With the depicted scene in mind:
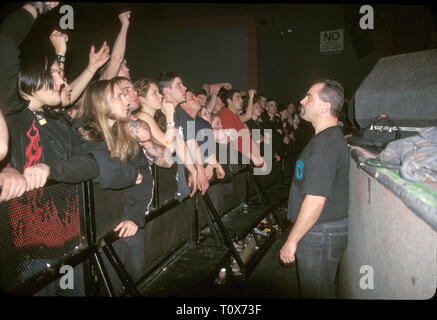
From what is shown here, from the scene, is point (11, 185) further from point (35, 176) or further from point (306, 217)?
point (306, 217)

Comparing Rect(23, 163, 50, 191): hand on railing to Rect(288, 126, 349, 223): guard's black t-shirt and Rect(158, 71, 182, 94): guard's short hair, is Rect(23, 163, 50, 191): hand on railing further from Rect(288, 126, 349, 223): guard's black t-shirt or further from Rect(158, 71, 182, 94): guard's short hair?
Rect(158, 71, 182, 94): guard's short hair

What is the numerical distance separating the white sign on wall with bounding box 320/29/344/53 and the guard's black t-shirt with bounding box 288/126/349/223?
7657mm

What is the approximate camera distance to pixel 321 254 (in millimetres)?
2098

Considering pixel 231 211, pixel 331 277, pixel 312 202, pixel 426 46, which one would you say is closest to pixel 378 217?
pixel 312 202

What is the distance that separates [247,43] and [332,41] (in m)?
2.54

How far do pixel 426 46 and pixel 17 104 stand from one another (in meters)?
7.22

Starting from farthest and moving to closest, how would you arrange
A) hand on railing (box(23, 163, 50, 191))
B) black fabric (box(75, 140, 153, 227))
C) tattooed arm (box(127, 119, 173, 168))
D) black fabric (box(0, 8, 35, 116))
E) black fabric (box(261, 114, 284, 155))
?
1. black fabric (box(261, 114, 284, 155))
2. tattooed arm (box(127, 119, 173, 168))
3. black fabric (box(75, 140, 153, 227))
4. black fabric (box(0, 8, 35, 116))
5. hand on railing (box(23, 163, 50, 191))

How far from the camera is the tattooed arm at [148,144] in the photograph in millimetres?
2383

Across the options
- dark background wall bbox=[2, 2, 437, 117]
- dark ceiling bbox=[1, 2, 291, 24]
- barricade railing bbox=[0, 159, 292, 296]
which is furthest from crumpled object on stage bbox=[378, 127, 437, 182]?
dark ceiling bbox=[1, 2, 291, 24]

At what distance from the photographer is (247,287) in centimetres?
328

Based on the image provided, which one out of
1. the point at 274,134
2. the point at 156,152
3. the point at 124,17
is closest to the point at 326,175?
the point at 156,152

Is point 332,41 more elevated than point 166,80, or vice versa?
point 332,41

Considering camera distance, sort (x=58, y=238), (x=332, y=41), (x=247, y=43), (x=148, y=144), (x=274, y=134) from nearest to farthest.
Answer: (x=58, y=238) < (x=148, y=144) < (x=274, y=134) < (x=332, y=41) < (x=247, y=43)

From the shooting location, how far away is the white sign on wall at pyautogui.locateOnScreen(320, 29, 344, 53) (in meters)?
8.55
